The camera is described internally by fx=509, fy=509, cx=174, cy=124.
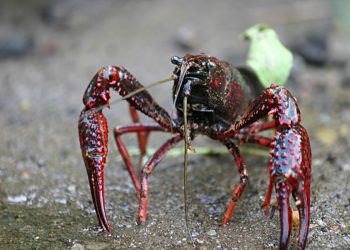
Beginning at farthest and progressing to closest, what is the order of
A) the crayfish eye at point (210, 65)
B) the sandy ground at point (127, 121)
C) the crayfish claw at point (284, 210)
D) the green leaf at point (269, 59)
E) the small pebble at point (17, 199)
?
the green leaf at point (269, 59) < the small pebble at point (17, 199) < the crayfish eye at point (210, 65) < the sandy ground at point (127, 121) < the crayfish claw at point (284, 210)

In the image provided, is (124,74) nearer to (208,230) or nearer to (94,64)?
(208,230)

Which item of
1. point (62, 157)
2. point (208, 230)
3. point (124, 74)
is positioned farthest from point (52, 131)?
point (208, 230)

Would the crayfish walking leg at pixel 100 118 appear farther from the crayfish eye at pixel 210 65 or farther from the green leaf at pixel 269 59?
the green leaf at pixel 269 59

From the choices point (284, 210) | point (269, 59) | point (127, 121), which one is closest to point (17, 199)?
point (127, 121)

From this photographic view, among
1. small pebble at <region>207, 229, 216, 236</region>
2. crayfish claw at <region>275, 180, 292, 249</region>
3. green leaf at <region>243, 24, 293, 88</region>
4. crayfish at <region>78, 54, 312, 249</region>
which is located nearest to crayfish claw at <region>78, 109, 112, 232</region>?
crayfish at <region>78, 54, 312, 249</region>

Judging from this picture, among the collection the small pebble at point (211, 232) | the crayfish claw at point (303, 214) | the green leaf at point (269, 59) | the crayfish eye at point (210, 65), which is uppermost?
the green leaf at point (269, 59)

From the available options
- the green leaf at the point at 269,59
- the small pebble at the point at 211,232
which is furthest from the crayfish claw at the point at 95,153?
the green leaf at the point at 269,59
